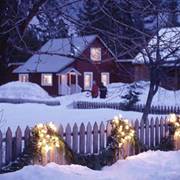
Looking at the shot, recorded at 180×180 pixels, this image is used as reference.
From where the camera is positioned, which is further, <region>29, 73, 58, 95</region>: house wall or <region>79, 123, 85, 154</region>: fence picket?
<region>29, 73, 58, 95</region>: house wall

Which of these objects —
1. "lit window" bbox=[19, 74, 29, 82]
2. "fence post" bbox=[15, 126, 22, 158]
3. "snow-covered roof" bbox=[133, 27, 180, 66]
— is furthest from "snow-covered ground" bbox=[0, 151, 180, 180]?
"lit window" bbox=[19, 74, 29, 82]

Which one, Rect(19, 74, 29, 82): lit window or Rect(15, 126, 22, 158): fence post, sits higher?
Rect(19, 74, 29, 82): lit window

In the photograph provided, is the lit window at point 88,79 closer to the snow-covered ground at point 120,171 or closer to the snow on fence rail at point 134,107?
the snow on fence rail at point 134,107

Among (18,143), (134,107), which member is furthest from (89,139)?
(134,107)

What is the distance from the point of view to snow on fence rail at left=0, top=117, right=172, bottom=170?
1018cm

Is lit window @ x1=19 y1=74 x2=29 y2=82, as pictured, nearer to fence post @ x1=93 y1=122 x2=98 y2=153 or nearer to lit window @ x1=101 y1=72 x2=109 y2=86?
lit window @ x1=101 y1=72 x2=109 y2=86

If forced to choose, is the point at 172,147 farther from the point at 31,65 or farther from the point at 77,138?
the point at 31,65

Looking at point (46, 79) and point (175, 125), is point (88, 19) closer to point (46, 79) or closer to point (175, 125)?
point (175, 125)

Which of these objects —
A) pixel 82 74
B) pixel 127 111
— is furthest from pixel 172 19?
pixel 82 74

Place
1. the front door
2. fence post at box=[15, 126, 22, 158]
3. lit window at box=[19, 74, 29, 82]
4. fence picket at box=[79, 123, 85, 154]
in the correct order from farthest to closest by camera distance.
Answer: lit window at box=[19, 74, 29, 82] → the front door → fence picket at box=[79, 123, 85, 154] → fence post at box=[15, 126, 22, 158]

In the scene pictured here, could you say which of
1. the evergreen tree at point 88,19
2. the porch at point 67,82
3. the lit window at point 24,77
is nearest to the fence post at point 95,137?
the evergreen tree at point 88,19

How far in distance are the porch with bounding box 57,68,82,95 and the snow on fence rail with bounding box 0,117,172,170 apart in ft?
140

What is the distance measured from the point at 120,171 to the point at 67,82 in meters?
47.5

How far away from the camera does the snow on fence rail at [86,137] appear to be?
10180 millimetres
